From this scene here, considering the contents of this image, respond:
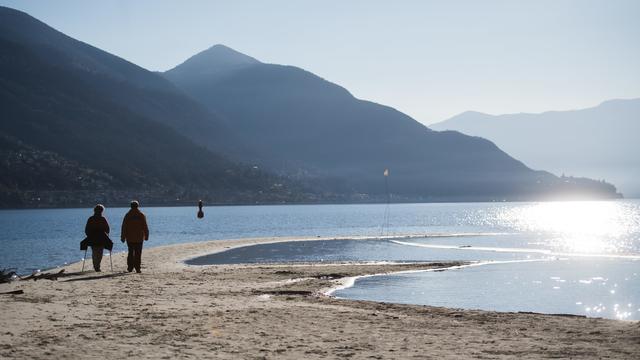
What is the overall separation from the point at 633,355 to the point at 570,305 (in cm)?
1232

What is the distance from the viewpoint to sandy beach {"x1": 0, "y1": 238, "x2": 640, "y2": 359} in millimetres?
13336

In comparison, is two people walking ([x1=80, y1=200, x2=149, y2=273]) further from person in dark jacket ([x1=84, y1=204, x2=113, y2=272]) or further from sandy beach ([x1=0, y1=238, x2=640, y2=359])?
sandy beach ([x1=0, y1=238, x2=640, y2=359])

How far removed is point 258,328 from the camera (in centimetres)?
1599

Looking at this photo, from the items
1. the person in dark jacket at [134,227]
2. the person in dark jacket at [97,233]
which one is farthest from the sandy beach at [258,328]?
the person in dark jacket at [97,233]

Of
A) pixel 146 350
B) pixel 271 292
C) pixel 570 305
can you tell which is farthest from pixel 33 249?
pixel 146 350

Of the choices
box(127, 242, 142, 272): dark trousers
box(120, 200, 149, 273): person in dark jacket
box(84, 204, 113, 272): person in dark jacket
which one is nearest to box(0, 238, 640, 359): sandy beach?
box(120, 200, 149, 273): person in dark jacket

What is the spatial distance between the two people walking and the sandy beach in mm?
3859

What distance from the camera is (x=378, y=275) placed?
35.8m

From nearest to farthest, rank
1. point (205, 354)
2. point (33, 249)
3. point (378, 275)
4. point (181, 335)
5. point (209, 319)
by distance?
point (205, 354)
point (181, 335)
point (209, 319)
point (378, 275)
point (33, 249)

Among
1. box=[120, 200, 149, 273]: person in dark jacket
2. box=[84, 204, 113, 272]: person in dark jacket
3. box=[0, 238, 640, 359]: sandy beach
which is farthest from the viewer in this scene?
box=[84, 204, 113, 272]: person in dark jacket

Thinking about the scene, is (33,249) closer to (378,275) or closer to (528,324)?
(378,275)

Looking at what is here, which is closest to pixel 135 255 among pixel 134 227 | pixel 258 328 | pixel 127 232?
pixel 127 232

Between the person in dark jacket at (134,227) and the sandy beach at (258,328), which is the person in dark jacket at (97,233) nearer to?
the person in dark jacket at (134,227)

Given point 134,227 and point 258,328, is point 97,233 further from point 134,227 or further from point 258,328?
point 258,328
